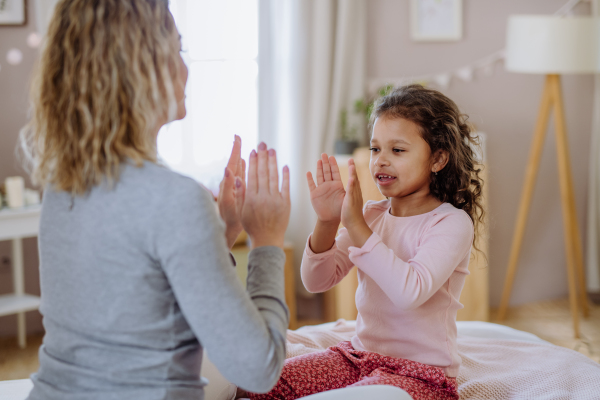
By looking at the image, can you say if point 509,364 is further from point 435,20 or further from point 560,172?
point 435,20

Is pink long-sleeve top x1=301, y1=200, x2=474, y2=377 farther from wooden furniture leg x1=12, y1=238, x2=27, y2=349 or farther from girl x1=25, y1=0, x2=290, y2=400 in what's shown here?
wooden furniture leg x1=12, y1=238, x2=27, y2=349

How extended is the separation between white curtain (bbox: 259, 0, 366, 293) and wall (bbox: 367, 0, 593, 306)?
0.16 m

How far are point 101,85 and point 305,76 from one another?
239 cm

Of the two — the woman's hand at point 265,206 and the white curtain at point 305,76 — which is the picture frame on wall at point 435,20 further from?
the woman's hand at point 265,206

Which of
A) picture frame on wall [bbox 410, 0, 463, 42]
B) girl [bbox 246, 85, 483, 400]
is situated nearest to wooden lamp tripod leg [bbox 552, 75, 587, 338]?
picture frame on wall [bbox 410, 0, 463, 42]

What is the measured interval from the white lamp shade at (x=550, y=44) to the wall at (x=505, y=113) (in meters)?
0.45

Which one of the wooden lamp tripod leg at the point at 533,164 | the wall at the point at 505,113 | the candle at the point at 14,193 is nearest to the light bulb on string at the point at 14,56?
the candle at the point at 14,193

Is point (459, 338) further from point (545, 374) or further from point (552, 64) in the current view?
point (552, 64)

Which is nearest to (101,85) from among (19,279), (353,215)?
(353,215)

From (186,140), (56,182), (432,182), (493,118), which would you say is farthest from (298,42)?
(56,182)

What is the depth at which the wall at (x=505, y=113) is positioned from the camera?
322 cm

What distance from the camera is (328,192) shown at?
128 centimetres

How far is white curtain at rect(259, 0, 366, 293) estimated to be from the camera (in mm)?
3064

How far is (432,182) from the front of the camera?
1.36 m
